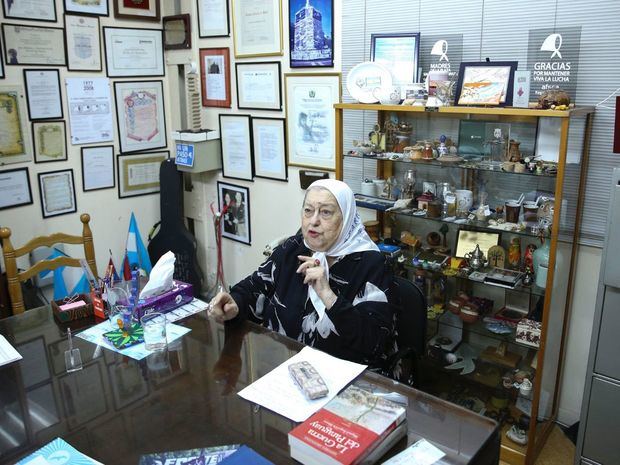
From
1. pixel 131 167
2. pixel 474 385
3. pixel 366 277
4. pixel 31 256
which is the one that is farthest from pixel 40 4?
pixel 474 385

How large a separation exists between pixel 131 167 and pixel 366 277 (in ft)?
8.10

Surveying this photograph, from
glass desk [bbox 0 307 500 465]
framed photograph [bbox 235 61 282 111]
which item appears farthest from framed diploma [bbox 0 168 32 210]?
glass desk [bbox 0 307 500 465]

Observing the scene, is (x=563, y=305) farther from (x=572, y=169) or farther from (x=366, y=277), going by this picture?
(x=366, y=277)

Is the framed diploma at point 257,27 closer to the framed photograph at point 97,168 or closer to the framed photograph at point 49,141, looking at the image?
the framed photograph at point 97,168

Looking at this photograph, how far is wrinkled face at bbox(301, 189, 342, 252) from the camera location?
6.61 ft

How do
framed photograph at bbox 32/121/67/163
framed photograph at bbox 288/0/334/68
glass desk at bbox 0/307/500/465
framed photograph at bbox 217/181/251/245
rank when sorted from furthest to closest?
1. framed photograph at bbox 217/181/251/245
2. framed photograph at bbox 32/121/67/163
3. framed photograph at bbox 288/0/334/68
4. glass desk at bbox 0/307/500/465

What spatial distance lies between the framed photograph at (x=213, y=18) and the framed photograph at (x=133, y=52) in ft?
1.26

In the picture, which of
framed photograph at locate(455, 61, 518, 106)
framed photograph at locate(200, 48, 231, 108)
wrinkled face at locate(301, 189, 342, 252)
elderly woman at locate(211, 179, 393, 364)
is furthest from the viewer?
framed photograph at locate(200, 48, 231, 108)

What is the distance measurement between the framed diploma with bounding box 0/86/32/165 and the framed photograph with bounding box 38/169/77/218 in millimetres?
190

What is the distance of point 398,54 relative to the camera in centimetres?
260

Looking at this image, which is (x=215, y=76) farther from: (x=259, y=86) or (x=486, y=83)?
(x=486, y=83)

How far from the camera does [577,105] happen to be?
2.23 m

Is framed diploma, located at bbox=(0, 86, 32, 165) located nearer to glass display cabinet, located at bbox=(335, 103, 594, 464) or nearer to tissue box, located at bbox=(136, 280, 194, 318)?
tissue box, located at bbox=(136, 280, 194, 318)

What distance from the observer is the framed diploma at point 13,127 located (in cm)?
313
